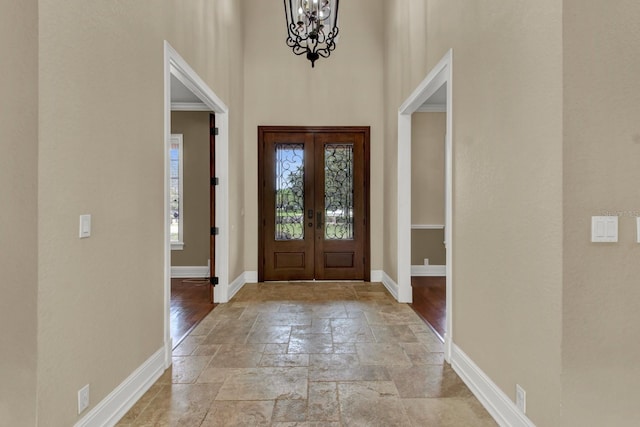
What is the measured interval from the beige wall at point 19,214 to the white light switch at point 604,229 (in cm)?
250

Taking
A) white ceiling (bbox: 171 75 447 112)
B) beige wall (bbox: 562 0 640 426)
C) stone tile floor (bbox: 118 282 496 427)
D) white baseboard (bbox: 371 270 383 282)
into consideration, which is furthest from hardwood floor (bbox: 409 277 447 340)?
white ceiling (bbox: 171 75 447 112)

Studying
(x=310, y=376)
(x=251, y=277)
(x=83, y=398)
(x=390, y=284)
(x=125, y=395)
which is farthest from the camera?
(x=251, y=277)

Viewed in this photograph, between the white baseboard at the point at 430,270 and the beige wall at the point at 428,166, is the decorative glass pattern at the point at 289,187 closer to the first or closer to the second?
the beige wall at the point at 428,166

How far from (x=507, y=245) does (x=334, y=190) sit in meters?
4.25

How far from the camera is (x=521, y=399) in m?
1.97

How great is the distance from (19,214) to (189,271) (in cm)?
531

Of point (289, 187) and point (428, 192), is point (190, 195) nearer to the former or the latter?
point (289, 187)

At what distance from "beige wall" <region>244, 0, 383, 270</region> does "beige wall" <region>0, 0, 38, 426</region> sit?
179 inches

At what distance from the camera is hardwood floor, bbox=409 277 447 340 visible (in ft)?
13.5

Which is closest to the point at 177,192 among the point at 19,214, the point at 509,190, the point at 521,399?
the point at 19,214

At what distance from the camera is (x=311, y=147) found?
6.24 metres

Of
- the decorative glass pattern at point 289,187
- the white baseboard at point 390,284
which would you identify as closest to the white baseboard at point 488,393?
the white baseboard at point 390,284

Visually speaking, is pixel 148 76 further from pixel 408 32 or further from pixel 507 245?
pixel 408 32

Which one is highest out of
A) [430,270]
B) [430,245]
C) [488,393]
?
[430,245]
